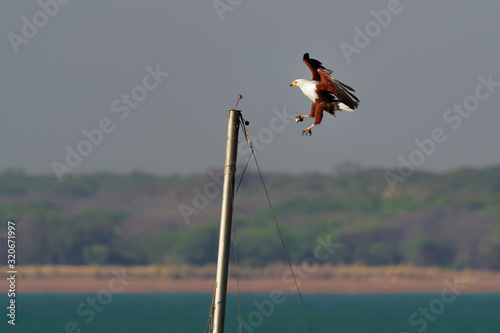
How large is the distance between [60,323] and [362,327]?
184 feet

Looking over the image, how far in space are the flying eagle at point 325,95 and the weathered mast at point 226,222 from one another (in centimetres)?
266

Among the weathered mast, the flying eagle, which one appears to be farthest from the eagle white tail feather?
the weathered mast

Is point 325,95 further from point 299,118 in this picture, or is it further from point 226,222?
point 226,222

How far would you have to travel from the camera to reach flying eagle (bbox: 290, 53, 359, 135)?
30.0 meters

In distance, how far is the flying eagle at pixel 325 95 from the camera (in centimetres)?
2998

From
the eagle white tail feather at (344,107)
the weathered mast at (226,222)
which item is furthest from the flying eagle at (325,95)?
the weathered mast at (226,222)

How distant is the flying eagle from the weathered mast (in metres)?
2.66

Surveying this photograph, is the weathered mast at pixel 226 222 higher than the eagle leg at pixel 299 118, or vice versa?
the eagle leg at pixel 299 118

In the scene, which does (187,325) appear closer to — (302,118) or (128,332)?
(128,332)

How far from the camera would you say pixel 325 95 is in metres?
30.5

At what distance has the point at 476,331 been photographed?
7234 inches

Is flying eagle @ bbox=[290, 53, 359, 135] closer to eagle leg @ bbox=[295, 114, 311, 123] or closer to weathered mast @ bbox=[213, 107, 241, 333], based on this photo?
eagle leg @ bbox=[295, 114, 311, 123]

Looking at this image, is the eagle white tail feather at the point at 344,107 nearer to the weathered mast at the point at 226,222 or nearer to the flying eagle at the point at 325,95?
the flying eagle at the point at 325,95

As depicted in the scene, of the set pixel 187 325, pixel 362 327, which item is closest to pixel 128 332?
pixel 187 325
